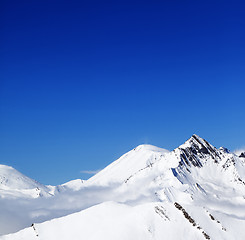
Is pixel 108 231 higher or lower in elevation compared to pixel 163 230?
higher

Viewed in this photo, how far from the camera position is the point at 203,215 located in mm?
139375

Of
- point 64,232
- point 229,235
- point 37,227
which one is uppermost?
point 37,227

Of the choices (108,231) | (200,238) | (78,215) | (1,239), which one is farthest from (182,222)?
(1,239)

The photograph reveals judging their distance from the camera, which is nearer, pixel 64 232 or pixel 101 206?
pixel 64 232

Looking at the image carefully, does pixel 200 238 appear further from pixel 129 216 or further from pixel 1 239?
pixel 1 239

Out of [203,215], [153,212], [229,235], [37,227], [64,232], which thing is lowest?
[229,235]

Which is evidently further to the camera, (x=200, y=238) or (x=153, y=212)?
(x=153, y=212)

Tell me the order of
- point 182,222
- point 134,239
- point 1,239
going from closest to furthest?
1. point 134,239
2. point 182,222
3. point 1,239

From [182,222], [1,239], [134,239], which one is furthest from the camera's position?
[1,239]

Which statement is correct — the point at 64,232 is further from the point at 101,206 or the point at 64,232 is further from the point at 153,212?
the point at 153,212

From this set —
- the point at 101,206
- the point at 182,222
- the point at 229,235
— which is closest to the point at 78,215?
the point at 101,206

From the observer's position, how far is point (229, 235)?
436 feet

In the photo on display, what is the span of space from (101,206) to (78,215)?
412 inches

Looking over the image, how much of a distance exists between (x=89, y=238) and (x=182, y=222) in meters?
35.7
